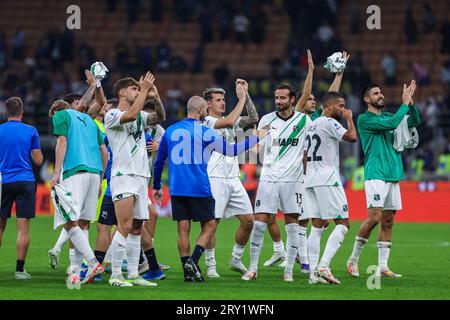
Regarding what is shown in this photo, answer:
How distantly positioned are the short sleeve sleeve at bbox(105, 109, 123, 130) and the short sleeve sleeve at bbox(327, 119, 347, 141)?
2.88 meters

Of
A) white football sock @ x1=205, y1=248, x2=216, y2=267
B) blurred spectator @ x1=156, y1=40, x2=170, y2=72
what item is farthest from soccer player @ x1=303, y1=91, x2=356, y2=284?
blurred spectator @ x1=156, y1=40, x2=170, y2=72

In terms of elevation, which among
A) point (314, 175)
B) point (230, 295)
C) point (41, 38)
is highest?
point (41, 38)

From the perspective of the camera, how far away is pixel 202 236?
524 inches

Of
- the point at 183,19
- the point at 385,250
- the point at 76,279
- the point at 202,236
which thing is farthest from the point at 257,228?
the point at 183,19

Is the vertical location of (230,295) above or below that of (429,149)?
below

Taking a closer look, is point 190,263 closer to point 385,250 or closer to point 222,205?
point 222,205

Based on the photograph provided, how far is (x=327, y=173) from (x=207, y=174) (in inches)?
62.8

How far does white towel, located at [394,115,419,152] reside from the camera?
14.8m

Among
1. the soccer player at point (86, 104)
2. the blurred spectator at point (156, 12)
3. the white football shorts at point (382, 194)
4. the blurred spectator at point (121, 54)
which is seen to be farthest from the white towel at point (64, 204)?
the blurred spectator at point (156, 12)

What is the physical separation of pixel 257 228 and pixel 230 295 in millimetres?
2466

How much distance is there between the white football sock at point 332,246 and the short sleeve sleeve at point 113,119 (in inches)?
121

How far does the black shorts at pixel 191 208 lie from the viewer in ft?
43.6

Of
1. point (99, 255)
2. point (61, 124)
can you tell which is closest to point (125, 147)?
point (61, 124)

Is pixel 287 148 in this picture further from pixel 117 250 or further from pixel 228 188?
pixel 117 250
